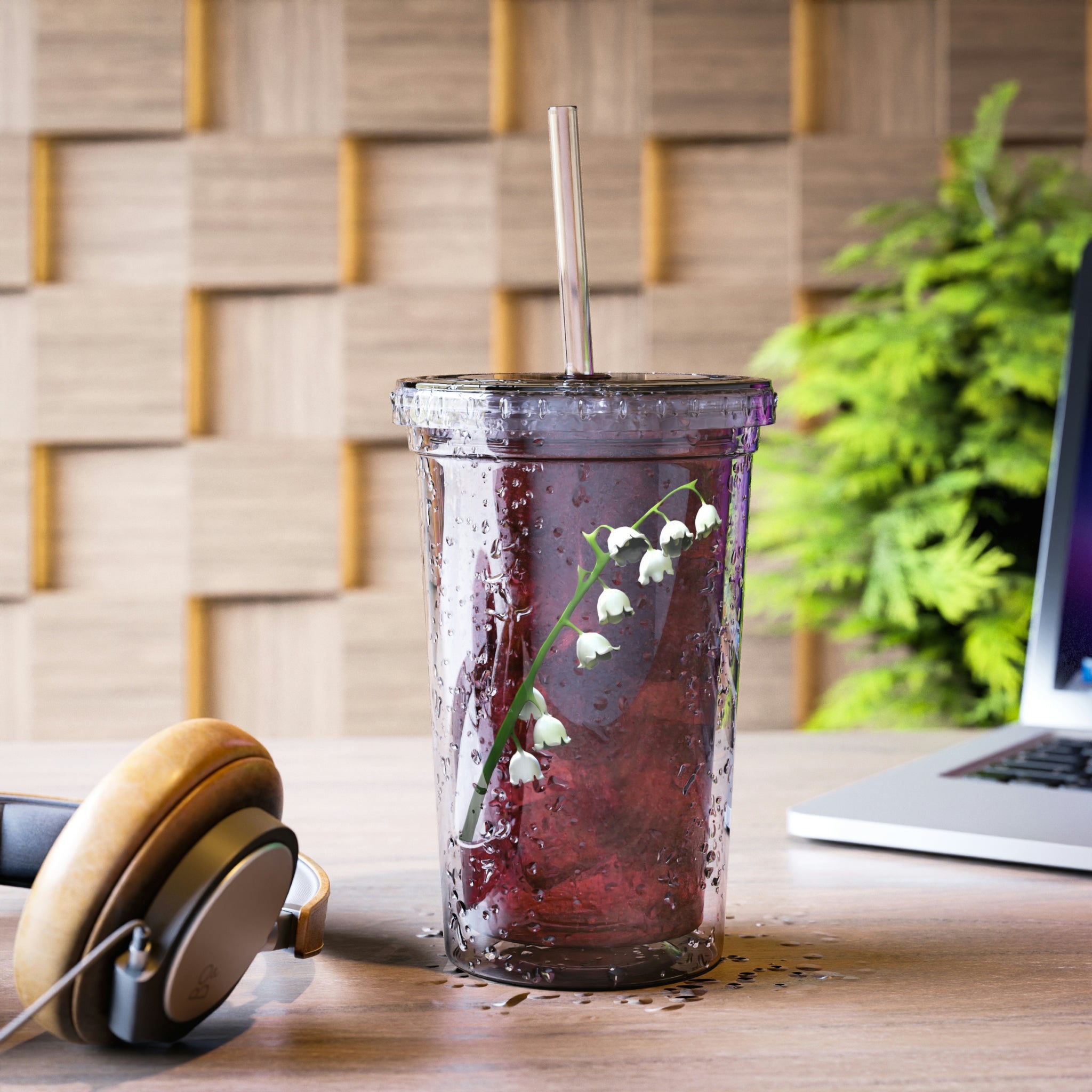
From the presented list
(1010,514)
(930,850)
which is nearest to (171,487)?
(1010,514)

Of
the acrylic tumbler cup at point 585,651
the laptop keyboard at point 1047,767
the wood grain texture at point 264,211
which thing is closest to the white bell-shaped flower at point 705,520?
the acrylic tumbler cup at point 585,651

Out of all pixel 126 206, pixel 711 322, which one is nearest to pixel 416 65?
pixel 126 206

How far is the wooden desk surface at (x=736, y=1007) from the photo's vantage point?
33 centimetres

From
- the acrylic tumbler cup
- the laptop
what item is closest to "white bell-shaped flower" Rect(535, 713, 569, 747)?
the acrylic tumbler cup

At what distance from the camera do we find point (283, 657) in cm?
237

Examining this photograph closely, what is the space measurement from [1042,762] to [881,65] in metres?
2.00

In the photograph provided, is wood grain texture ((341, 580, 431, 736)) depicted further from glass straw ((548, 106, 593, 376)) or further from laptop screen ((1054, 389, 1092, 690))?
glass straw ((548, 106, 593, 376))

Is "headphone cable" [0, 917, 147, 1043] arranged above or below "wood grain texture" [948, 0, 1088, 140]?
below

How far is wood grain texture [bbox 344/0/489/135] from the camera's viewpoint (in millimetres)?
2250

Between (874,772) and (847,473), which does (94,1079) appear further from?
(847,473)

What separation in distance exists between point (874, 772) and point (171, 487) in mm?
1870

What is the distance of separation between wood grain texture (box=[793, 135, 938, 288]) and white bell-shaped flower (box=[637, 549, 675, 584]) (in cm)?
201

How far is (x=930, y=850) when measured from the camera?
0.54 meters

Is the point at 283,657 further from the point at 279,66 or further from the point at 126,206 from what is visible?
the point at 279,66
